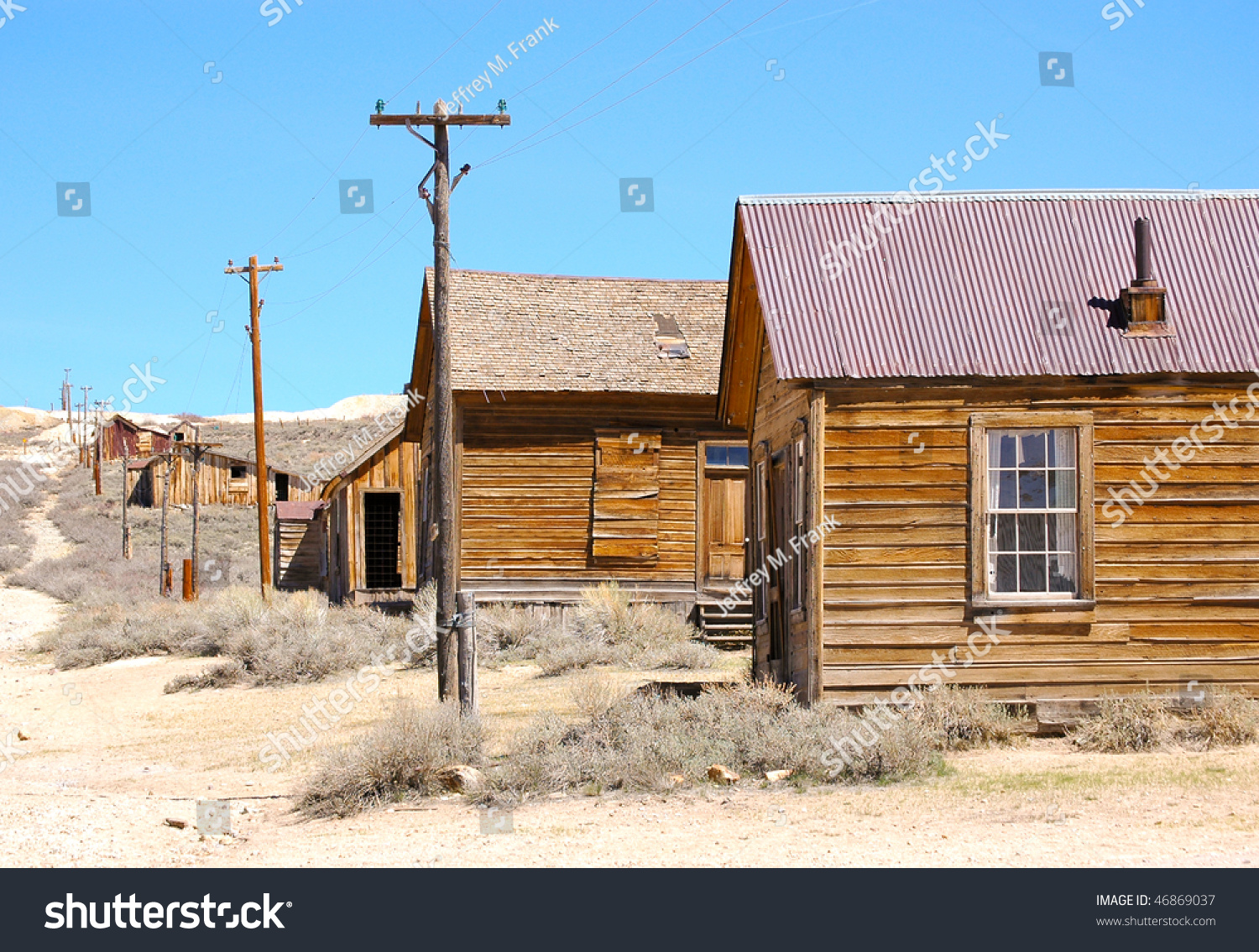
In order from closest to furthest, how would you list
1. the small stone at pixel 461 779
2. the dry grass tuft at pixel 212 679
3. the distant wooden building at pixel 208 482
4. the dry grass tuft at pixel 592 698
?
1. the small stone at pixel 461 779
2. the dry grass tuft at pixel 592 698
3. the dry grass tuft at pixel 212 679
4. the distant wooden building at pixel 208 482

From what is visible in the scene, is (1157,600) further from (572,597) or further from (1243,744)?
(572,597)

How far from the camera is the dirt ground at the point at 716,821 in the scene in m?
7.79

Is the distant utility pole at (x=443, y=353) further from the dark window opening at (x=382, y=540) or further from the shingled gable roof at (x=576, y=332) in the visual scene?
the dark window opening at (x=382, y=540)

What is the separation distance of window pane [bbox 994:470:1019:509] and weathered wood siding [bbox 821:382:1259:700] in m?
0.32

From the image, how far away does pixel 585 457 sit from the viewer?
68.9 ft

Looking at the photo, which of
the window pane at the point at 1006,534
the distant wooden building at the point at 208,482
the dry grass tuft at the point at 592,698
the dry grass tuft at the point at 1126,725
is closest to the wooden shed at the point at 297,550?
the distant wooden building at the point at 208,482

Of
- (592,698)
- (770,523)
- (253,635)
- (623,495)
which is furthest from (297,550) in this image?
(592,698)

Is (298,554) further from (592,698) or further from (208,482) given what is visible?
(592,698)

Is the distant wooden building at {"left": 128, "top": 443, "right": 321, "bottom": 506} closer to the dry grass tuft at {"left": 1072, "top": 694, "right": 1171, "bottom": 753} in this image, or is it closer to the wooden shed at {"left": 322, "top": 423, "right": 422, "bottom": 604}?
the wooden shed at {"left": 322, "top": 423, "right": 422, "bottom": 604}

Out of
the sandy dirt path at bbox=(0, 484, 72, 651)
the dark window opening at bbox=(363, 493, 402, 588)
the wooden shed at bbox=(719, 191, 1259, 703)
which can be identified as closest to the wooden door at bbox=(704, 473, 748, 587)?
the dark window opening at bbox=(363, 493, 402, 588)

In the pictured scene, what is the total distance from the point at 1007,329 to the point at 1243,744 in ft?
13.1

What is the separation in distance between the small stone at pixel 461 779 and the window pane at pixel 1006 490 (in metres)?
5.09

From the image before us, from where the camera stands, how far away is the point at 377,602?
2586 centimetres

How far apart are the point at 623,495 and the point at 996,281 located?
9650 mm
